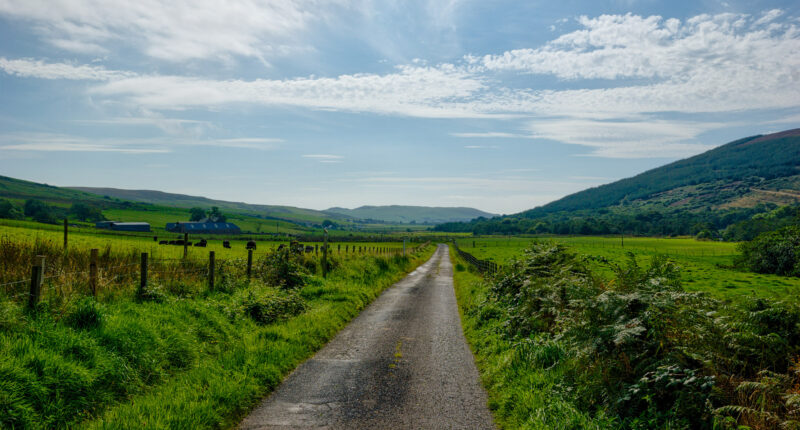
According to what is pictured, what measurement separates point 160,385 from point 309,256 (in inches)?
748

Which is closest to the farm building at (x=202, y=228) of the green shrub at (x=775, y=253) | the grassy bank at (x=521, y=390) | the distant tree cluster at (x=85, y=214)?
the distant tree cluster at (x=85, y=214)

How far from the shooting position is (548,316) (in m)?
Result: 11.3

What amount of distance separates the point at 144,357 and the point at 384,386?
4.64 metres

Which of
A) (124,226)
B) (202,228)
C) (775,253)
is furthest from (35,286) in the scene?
(202,228)

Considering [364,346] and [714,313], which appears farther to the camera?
[364,346]

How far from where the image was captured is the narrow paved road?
23.6ft

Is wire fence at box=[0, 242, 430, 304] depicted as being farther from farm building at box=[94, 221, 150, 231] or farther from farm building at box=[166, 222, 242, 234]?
farm building at box=[166, 222, 242, 234]

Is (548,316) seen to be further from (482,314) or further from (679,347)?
(679,347)

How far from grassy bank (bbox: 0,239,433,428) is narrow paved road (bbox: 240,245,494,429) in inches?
21.8

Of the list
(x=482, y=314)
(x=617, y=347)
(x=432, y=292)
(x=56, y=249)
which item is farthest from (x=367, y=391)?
(x=432, y=292)

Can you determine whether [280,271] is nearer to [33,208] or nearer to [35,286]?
[35,286]

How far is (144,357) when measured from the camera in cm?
859

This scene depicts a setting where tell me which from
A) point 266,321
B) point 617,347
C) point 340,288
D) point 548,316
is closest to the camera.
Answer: point 617,347

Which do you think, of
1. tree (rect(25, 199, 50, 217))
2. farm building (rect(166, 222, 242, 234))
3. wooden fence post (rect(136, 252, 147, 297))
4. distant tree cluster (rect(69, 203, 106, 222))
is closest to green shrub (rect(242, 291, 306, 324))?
wooden fence post (rect(136, 252, 147, 297))
